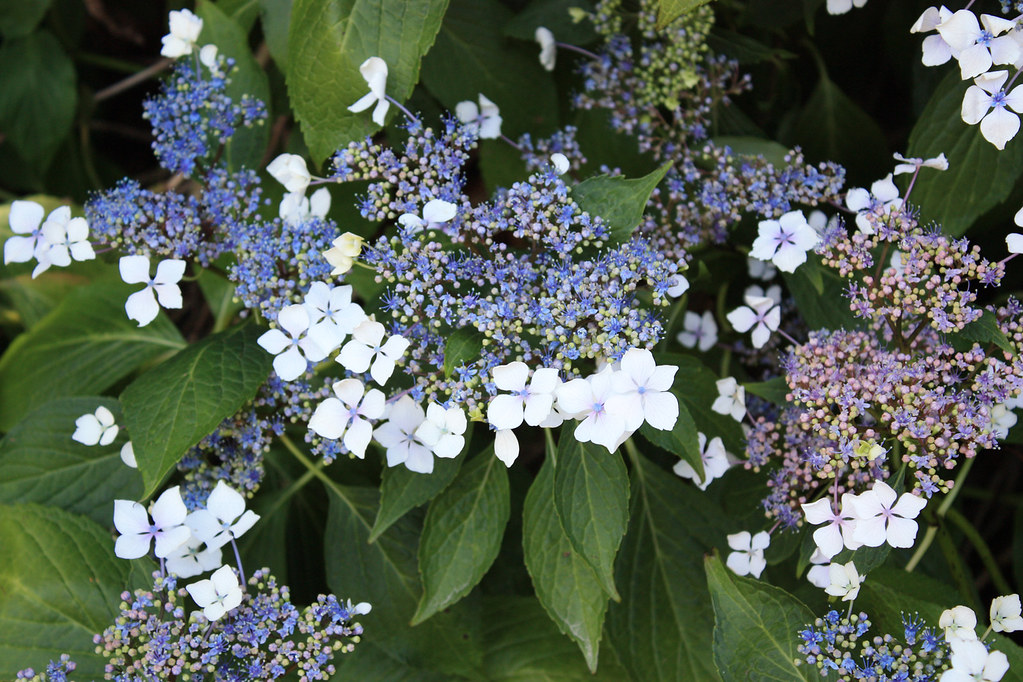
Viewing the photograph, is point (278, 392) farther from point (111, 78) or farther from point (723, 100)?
point (111, 78)

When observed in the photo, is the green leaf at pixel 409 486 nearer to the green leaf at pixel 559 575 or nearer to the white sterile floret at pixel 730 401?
the green leaf at pixel 559 575

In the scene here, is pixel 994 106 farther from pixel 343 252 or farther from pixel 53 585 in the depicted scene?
pixel 53 585

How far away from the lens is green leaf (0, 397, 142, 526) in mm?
1487

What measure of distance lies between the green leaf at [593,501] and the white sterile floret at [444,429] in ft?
0.54

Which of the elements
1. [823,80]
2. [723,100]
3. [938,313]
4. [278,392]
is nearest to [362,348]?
[278,392]

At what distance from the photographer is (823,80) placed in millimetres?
1686

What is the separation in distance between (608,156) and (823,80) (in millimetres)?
439

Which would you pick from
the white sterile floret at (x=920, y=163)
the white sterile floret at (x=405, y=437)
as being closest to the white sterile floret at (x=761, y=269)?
the white sterile floret at (x=920, y=163)

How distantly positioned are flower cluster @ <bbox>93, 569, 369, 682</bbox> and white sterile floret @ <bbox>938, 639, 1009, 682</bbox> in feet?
2.44

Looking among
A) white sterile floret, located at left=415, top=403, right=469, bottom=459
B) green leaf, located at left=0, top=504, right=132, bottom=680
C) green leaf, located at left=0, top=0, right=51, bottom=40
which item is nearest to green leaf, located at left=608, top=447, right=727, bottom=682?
white sterile floret, located at left=415, top=403, right=469, bottom=459

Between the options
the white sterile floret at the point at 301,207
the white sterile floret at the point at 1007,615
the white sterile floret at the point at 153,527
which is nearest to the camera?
the white sterile floret at the point at 1007,615

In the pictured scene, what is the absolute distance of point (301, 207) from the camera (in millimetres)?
1377

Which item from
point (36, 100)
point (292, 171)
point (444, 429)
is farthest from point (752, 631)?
point (36, 100)

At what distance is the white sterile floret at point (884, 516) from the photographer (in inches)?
41.1
